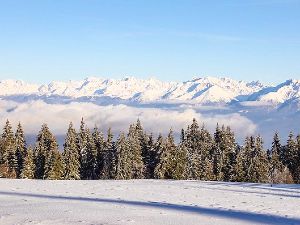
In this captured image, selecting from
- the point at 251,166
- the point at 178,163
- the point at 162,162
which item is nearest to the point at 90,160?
the point at 162,162

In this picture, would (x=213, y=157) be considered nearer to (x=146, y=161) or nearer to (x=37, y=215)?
(x=146, y=161)

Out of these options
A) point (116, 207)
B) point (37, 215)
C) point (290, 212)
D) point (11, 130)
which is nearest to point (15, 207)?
point (37, 215)

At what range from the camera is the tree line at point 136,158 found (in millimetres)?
83188

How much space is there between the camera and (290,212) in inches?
858

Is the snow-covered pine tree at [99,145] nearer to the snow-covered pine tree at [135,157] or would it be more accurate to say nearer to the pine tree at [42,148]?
the snow-covered pine tree at [135,157]

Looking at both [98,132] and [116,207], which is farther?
[98,132]

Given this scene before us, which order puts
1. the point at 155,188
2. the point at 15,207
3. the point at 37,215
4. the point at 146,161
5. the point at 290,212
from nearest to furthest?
the point at 37,215, the point at 15,207, the point at 290,212, the point at 155,188, the point at 146,161

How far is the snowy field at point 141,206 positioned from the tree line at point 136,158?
5253cm

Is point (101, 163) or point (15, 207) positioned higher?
point (15, 207)

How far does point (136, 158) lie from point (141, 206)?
6859cm

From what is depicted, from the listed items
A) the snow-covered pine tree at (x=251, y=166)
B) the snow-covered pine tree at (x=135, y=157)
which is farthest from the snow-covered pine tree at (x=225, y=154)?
the snow-covered pine tree at (x=135, y=157)

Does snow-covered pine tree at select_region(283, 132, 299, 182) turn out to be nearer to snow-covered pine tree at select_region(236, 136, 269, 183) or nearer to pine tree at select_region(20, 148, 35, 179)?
snow-covered pine tree at select_region(236, 136, 269, 183)

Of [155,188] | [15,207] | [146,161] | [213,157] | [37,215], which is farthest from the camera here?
[213,157]

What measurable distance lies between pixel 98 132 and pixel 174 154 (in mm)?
20183
